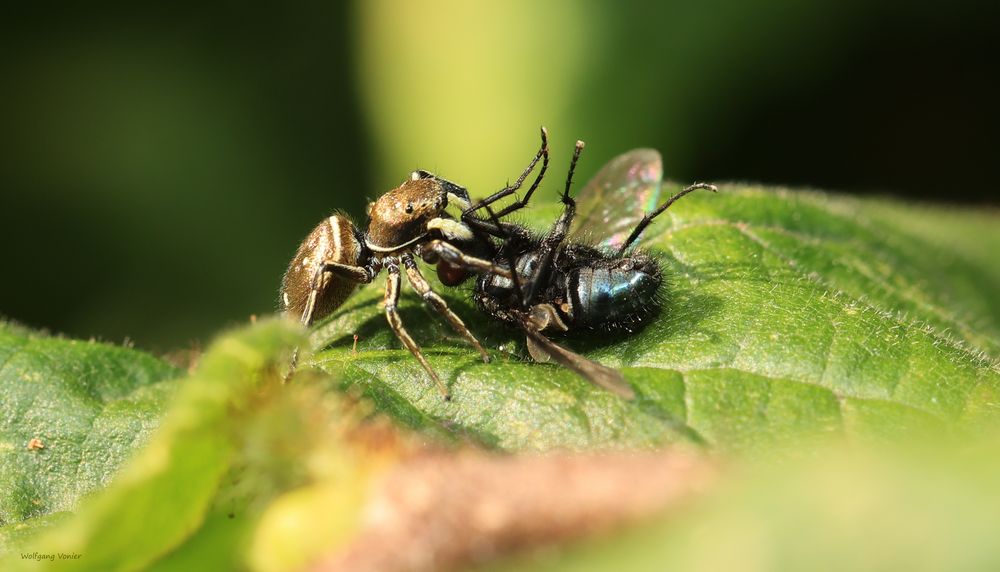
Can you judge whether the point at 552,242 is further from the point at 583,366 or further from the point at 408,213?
Result: the point at 583,366

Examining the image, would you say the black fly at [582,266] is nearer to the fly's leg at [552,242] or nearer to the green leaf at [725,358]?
the fly's leg at [552,242]

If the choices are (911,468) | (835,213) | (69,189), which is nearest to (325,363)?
(911,468)

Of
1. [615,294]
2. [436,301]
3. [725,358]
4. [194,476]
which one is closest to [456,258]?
[436,301]

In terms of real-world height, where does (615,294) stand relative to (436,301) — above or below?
above

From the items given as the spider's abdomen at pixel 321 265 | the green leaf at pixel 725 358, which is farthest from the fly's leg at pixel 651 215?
the spider's abdomen at pixel 321 265

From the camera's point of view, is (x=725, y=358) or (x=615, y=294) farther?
(x=615, y=294)

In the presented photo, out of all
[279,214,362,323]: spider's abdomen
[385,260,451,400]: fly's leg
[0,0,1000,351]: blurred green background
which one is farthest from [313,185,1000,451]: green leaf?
[0,0,1000,351]: blurred green background
